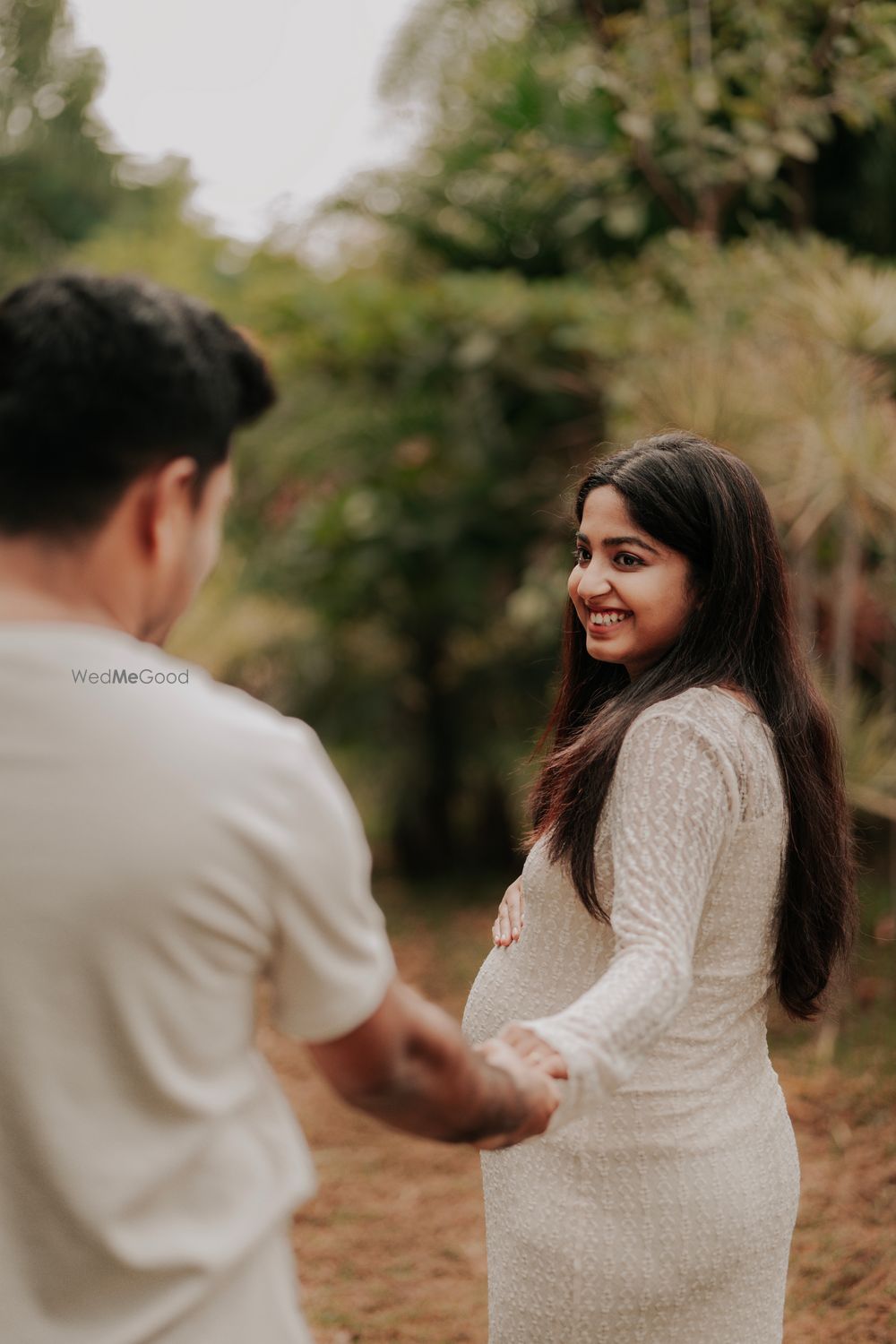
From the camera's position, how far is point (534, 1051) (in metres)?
1.34

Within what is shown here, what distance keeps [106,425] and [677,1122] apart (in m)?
1.21

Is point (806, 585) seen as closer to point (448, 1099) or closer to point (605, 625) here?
point (605, 625)

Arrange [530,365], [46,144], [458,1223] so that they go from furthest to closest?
[46,144]
[530,365]
[458,1223]

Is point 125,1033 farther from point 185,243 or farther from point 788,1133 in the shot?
point 185,243

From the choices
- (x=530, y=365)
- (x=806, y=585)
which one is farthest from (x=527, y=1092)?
(x=530, y=365)

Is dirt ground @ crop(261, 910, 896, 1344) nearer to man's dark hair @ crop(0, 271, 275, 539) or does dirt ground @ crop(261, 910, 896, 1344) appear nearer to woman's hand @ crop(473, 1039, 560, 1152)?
woman's hand @ crop(473, 1039, 560, 1152)

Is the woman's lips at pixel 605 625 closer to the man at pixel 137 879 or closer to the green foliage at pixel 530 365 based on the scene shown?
the man at pixel 137 879

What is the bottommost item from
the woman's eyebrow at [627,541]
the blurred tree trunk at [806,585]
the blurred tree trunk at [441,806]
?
the blurred tree trunk at [441,806]

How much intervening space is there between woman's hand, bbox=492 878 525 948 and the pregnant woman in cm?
3

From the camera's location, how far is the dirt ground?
3.34m

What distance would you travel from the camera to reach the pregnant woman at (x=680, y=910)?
1.59 m

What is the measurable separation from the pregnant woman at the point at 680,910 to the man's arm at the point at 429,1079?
0.86 feet

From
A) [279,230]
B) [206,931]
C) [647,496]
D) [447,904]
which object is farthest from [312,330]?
[206,931]
